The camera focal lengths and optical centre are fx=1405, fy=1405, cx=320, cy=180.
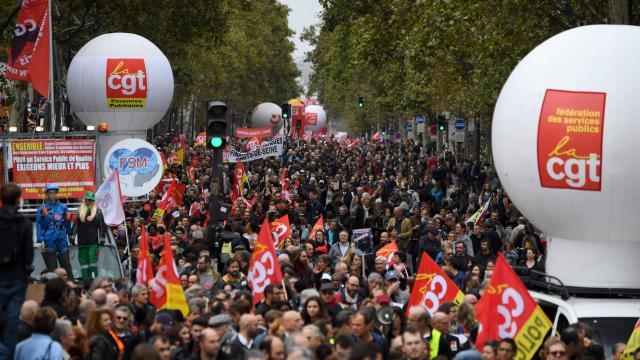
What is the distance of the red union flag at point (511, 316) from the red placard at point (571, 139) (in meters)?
1.58

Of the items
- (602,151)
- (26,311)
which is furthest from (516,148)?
(26,311)

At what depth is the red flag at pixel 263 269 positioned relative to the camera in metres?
14.8

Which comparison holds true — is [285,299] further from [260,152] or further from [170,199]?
[260,152]

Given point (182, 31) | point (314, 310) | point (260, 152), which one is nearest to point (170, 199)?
point (260, 152)

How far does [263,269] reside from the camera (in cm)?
1494

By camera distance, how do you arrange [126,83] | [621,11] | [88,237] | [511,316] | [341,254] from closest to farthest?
[511,316]
[88,237]
[341,254]
[621,11]
[126,83]

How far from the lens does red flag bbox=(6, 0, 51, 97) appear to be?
90.5 feet

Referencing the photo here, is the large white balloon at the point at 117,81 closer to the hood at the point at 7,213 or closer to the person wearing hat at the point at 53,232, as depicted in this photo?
the person wearing hat at the point at 53,232

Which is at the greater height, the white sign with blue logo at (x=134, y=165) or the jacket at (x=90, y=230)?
the white sign with blue logo at (x=134, y=165)

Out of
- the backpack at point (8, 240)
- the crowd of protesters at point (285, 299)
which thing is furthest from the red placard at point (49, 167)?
the backpack at point (8, 240)

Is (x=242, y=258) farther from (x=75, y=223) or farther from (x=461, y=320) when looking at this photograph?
(x=461, y=320)

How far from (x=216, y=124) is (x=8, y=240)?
379 inches

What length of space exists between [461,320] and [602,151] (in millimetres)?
2139

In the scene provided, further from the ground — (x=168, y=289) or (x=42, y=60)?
(x=42, y=60)
